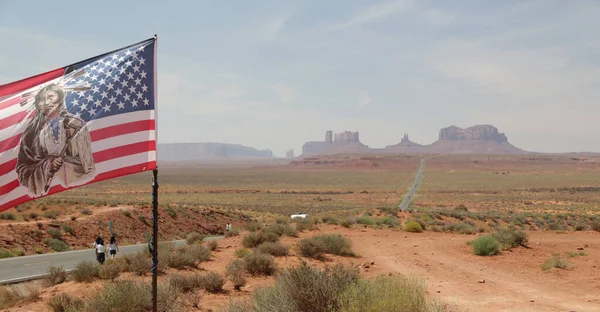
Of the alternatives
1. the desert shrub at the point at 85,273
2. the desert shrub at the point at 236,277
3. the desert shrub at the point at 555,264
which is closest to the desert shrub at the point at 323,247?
the desert shrub at the point at 236,277

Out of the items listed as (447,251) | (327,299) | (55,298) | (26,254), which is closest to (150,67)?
(327,299)

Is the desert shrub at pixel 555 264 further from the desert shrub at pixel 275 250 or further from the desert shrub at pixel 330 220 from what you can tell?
the desert shrub at pixel 330 220

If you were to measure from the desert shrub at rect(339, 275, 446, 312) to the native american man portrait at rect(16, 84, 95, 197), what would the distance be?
3997 millimetres

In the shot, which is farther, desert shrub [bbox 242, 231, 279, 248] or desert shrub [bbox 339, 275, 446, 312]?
desert shrub [bbox 242, 231, 279, 248]

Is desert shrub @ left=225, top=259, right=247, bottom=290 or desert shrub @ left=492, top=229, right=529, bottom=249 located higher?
desert shrub @ left=225, top=259, right=247, bottom=290

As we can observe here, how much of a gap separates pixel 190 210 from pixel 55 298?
3208cm

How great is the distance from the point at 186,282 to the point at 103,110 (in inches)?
307

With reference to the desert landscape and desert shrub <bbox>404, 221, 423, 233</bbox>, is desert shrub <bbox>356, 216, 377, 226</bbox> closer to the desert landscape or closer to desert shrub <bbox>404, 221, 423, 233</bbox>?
the desert landscape

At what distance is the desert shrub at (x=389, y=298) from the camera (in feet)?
20.7

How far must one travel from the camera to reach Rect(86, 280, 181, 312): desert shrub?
29.3ft

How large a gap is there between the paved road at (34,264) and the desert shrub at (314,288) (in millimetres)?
12353

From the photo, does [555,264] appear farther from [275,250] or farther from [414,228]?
→ [414,228]

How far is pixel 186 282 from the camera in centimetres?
1218

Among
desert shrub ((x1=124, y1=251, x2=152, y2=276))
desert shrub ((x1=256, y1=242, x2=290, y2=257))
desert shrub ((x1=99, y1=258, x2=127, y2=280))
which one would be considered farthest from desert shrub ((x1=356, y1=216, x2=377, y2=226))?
desert shrub ((x1=99, y1=258, x2=127, y2=280))
